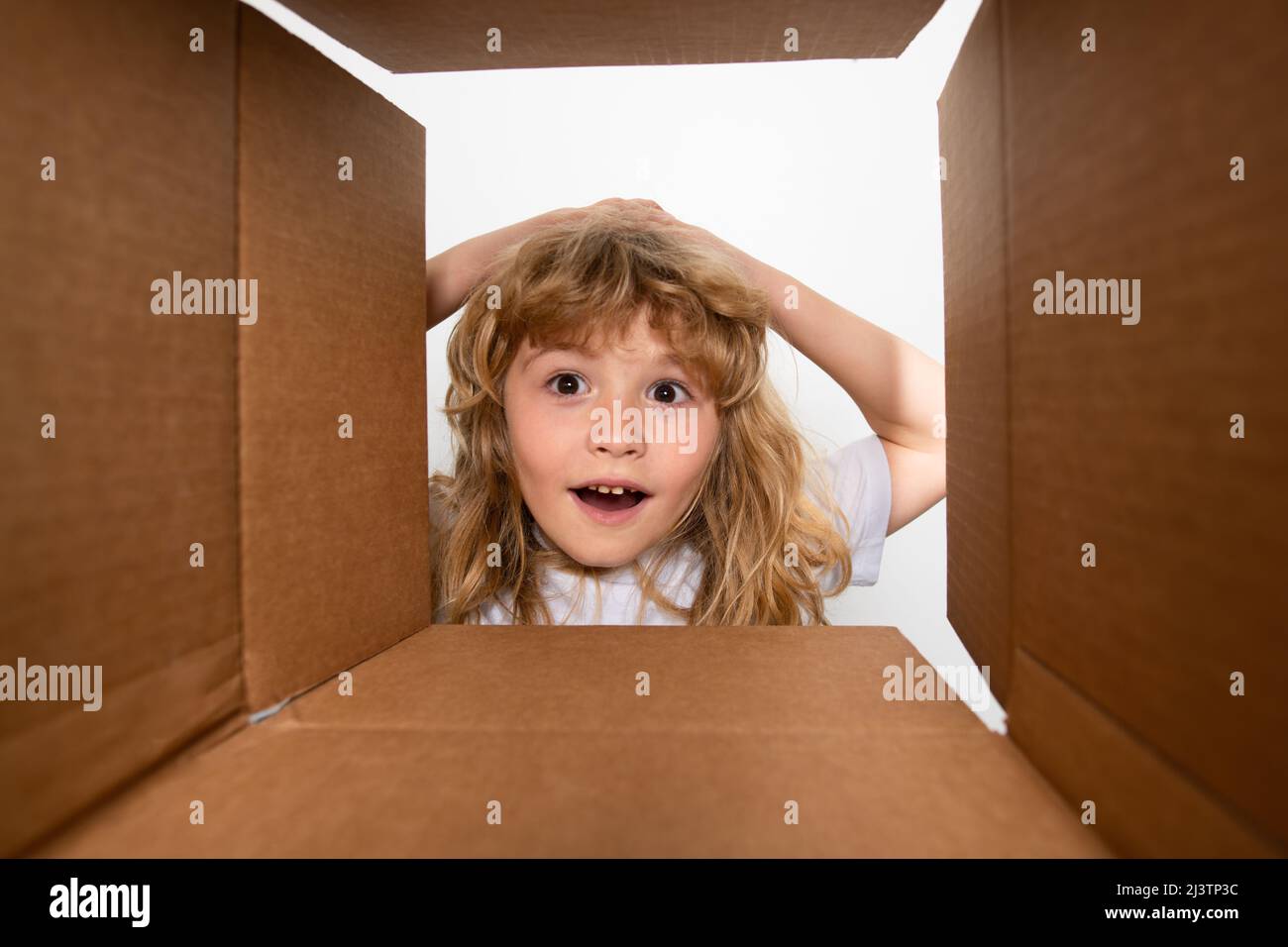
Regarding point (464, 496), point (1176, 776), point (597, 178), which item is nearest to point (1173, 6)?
point (1176, 776)

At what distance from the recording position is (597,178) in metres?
1.04

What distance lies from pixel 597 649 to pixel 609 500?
46cm

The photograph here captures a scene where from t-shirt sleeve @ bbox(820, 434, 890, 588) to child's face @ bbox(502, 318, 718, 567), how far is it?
0.96 ft

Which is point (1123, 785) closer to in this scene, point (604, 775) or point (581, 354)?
point (604, 775)

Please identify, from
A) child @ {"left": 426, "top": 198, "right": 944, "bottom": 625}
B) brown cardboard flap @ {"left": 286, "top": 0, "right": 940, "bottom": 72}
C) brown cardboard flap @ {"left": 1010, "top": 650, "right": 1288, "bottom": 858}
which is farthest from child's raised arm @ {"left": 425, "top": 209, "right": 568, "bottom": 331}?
brown cardboard flap @ {"left": 1010, "top": 650, "right": 1288, "bottom": 858}

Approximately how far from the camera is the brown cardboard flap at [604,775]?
36 cm

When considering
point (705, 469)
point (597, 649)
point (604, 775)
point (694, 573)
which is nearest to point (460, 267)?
point (705, 469)

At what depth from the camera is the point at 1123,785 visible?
36 cm

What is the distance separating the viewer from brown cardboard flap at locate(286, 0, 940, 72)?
0.62 meters

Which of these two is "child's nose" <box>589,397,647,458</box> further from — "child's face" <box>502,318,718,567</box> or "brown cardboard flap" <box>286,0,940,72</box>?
"brown cardboard flap" <box>286,0,940,72</box>

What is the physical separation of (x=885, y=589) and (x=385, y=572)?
0.91 m

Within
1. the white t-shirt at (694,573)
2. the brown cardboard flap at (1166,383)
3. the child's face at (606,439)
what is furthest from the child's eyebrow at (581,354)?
the brown cardboard flap at (1166,383)

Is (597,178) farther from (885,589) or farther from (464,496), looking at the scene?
(885,589)

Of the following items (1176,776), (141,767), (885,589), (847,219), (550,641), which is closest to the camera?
(1176,776)
